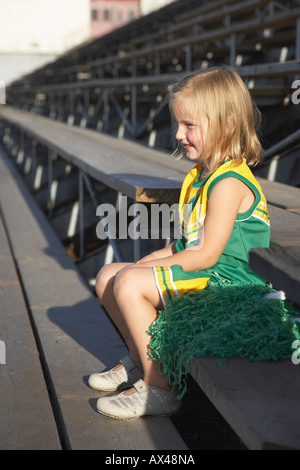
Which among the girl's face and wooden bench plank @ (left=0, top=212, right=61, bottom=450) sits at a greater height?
the girl's face

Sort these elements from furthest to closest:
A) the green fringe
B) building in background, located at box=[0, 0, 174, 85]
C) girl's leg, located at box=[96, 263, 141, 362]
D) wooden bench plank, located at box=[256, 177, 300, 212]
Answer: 1. building in background, located at box=[0, 0, 174, 85]
2. wooden bench plank, located at box=[256, 177, 300, 212]
3. girl's leg, located at box=[96, 263, 141, 362]
4. the green fringe

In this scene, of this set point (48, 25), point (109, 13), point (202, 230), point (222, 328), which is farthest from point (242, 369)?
point (48, 25)

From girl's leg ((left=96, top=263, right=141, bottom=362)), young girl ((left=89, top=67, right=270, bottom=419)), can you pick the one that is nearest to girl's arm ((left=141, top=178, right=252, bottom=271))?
young girl ((left=89, top=67, right=270, bottom=419))

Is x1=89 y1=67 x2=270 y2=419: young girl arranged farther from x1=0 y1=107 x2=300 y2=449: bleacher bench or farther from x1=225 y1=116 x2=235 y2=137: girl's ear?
x1=0 y1=107 x2=300 y2=449: bleacher bench

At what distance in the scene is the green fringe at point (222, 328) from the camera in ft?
4.45

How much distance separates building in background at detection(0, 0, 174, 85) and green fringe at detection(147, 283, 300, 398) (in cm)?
3354

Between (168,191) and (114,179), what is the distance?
0.48m

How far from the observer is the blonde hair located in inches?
63.5

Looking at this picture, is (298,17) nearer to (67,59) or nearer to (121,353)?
(121,353)

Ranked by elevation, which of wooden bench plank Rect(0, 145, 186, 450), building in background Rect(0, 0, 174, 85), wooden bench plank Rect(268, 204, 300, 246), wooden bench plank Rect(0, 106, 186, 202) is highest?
building in background Rect(0, 0, 174, 85)

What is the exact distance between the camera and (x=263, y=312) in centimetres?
146

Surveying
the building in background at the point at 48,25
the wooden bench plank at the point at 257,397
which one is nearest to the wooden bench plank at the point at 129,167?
the wooden bench plank at the point at 257,397

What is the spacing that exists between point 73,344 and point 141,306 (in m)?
0.70

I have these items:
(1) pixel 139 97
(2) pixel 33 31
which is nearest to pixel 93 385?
(1) pixel 139 97
